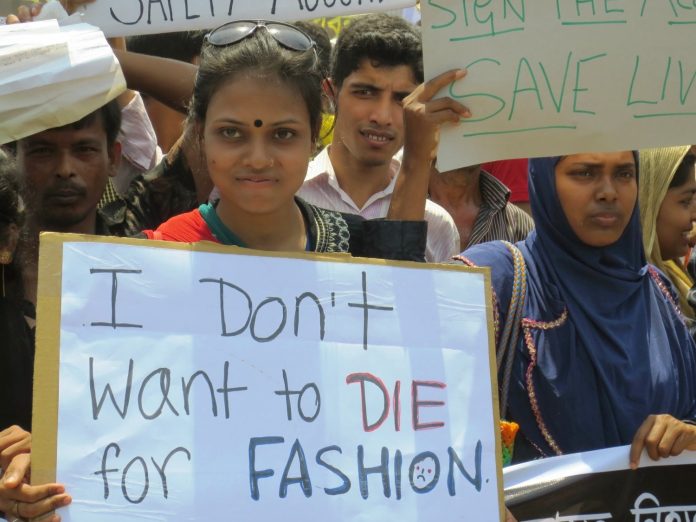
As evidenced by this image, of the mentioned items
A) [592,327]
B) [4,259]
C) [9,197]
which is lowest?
[592,327]

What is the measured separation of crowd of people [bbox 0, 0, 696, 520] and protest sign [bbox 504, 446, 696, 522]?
0.28 feet

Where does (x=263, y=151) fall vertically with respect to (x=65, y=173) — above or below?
below

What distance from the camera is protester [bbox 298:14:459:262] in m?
4.05

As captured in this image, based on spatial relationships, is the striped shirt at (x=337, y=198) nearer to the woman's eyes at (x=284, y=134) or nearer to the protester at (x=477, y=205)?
the protester at (x=477, y=205)

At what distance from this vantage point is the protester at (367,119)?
405 cm

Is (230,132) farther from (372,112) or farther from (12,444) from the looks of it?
(372,112)

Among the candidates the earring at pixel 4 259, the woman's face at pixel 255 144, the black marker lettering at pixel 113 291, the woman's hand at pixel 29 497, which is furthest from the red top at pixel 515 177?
the woman's hand at pixel 29 497

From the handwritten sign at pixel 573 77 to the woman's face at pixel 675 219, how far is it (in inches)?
65.1

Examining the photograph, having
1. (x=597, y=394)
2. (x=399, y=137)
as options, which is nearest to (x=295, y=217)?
(x=597, y=394)

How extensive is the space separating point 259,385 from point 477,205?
2.48 metres

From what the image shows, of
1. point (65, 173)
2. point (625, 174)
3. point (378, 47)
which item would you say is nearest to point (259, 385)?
point (65, 173)

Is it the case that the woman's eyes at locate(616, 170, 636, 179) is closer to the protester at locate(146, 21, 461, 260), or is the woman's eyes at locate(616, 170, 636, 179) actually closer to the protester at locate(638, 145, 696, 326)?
the protester at locate(146, 21, 461, 260)

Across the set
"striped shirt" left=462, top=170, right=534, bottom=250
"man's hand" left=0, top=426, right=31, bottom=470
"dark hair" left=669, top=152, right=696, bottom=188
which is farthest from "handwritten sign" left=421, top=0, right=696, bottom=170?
"dark hair" left=669, top=152, right=696, bottom=188

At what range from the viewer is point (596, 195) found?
3273 mm
